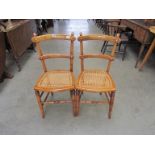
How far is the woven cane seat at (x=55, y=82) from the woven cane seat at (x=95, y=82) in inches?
4.5

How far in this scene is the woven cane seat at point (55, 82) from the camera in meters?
1.45

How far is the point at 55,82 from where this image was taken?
1.56 meters

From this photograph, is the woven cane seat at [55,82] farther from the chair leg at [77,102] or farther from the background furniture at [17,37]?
the background furniture at [17,37]

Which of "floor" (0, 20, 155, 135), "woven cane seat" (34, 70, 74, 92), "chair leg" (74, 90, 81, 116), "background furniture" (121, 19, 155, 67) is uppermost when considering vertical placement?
"background furniture" (121, 19, 155, 67)

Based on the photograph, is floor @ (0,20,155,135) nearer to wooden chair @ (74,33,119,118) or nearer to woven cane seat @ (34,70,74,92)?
wooden chair @ (74,33,119,118)

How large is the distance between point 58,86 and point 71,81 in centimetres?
17

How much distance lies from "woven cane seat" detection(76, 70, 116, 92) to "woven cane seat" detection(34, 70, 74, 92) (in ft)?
0.38

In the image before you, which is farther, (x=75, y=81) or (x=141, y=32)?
(x=141, y=32)

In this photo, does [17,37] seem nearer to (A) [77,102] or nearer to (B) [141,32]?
(A) [77,102]

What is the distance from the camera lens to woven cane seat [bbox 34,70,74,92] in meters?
1.45

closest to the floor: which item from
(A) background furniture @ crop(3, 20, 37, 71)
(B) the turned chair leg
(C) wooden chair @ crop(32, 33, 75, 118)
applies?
(B) the turned chair leg

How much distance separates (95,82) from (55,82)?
0.44m

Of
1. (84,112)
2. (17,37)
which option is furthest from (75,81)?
(17,37)

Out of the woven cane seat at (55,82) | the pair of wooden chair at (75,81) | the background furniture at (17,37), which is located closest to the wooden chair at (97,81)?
the pair of wooden chair at (75,81)
